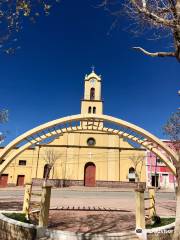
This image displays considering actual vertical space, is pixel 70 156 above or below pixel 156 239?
above

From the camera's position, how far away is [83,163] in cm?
3781

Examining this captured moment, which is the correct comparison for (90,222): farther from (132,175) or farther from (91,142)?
(91,142)

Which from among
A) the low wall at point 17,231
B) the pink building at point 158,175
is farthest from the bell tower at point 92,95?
the low wall at point 17,231

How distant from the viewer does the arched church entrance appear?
122 ft

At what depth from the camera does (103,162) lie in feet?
124

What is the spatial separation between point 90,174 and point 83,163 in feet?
6.64

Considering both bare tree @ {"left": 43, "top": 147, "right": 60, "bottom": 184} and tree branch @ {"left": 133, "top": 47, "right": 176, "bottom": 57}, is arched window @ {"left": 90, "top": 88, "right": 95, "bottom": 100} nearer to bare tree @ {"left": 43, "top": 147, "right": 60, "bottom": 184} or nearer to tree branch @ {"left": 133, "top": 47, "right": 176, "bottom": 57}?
bare tree @ {"left": 43, "top": 147, "right": 60, "bottom": 184}

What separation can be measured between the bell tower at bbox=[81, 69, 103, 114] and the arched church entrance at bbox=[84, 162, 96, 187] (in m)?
9.45

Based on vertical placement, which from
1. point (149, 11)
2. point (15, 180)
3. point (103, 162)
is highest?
point (149, 11)

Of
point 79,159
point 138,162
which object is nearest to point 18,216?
point 79,159

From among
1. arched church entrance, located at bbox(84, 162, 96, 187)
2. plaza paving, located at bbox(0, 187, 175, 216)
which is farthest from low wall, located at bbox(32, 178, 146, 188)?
plaza paving, located at bbox(0, 187, 175, 216)

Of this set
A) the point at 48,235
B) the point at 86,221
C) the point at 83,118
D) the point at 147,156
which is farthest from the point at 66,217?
the point at 147,156

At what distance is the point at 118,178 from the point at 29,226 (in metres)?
30.3

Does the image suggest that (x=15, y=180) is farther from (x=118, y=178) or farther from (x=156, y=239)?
(x=156, y=239)
